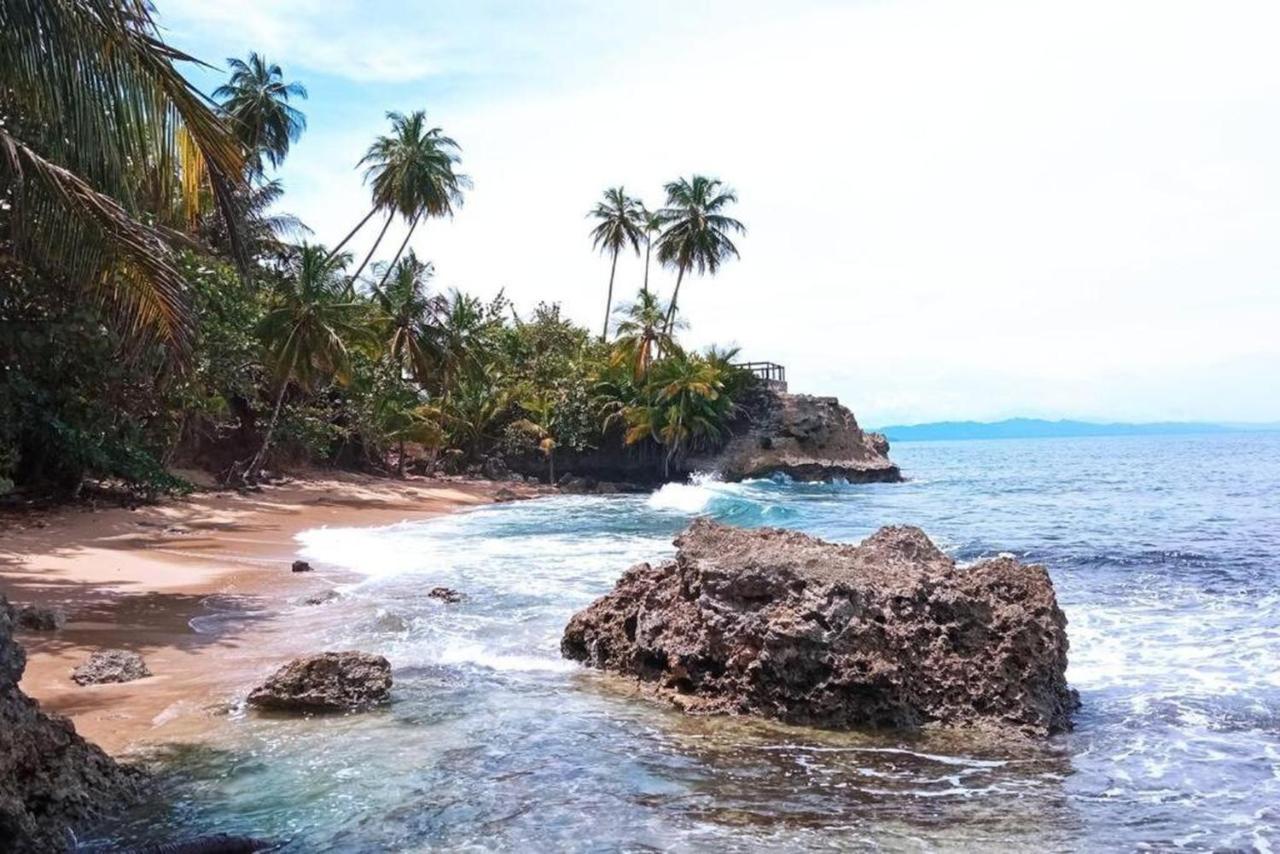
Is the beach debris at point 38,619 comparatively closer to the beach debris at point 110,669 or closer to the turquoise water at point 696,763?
the beach debris at point 110,669

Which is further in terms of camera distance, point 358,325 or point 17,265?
point 358,325

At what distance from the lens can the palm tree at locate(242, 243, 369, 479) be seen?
29234mm

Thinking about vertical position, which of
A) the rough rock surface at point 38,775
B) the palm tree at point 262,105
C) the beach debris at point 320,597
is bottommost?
the beach debris at point 320,597

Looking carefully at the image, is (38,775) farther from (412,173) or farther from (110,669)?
(412,173)

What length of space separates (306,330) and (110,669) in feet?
75.4

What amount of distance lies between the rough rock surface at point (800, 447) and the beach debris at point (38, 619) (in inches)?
1599

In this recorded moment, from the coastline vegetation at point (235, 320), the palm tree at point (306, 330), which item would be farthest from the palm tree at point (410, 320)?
the palm tree at point (306, 330)

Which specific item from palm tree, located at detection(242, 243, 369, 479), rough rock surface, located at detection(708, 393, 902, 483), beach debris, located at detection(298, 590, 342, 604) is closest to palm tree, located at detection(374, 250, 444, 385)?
palm tree, located at detection(242, 243, 369, 479)

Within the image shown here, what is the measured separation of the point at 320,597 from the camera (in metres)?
12.0

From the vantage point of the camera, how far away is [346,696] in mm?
7164

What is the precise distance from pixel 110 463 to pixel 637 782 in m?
15.9

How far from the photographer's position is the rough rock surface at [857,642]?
692 centimetres

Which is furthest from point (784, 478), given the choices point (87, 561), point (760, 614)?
point (760, 614)

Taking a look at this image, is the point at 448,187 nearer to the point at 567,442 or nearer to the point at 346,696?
the point at 567,442
